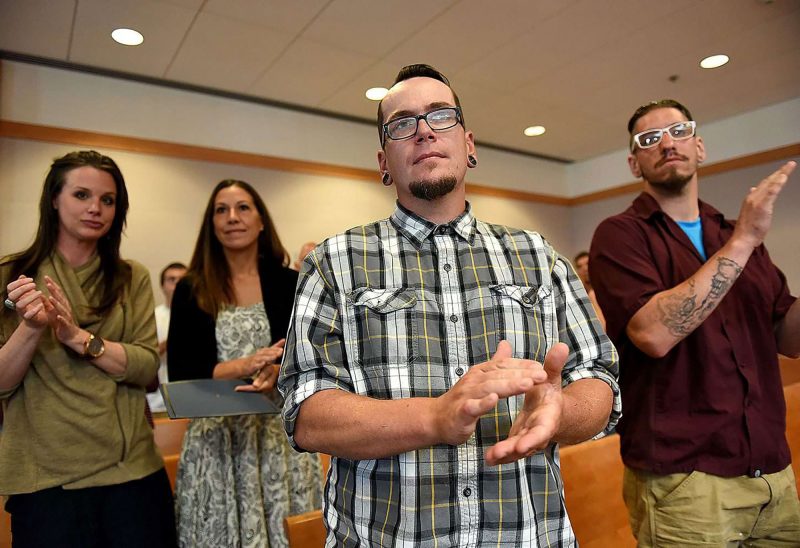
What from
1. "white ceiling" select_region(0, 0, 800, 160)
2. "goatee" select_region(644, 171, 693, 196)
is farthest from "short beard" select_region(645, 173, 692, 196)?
"white ceiling" select_region(0, 0, 800, 160)

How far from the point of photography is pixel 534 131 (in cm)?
526

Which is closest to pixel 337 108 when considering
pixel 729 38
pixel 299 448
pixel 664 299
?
pixel 729 38

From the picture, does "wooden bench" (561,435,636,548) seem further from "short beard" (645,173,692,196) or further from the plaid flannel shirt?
"short beard" (645,173,692,196)

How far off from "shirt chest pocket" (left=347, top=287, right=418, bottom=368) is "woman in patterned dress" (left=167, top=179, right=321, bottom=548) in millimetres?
731

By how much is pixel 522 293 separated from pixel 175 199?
3.58m

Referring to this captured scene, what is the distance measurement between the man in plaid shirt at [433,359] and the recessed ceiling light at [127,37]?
2836mm

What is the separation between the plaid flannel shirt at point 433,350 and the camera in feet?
2.82

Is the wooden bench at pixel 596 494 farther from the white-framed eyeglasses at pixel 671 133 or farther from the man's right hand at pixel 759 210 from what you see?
the white-framed eyeglasses at pixel 671 133

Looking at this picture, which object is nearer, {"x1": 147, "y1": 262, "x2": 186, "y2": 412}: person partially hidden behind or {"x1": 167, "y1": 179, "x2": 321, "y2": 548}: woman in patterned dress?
{"x1": 167, "y1": 179, "x2": 321, "y2": 548}: woman in patterned dress

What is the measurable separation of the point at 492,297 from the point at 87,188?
125cm

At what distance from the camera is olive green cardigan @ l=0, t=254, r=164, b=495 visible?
1359mm

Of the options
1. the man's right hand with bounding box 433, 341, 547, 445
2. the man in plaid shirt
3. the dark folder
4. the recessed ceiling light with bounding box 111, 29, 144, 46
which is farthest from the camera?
the recessed ceiling light with bounding box 111, 29, 144, 46

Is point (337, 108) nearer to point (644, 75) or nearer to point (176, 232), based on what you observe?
point (176, 232)

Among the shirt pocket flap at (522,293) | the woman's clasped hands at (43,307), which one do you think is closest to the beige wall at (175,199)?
the woman's clasped hands at (43,307)
